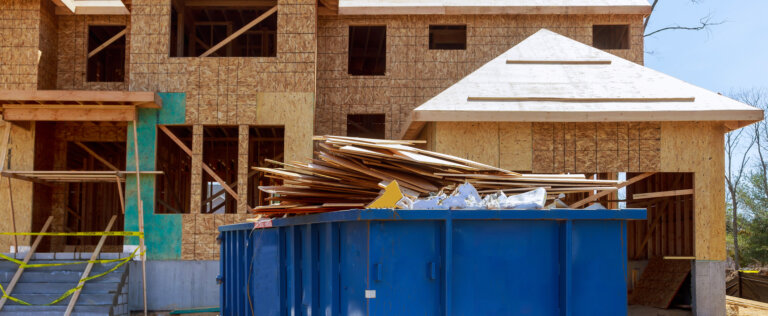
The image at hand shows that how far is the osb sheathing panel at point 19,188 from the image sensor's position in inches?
768

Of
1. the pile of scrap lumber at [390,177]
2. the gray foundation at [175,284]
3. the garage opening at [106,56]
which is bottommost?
the gray foundation at [175,284]

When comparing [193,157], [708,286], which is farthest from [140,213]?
[708,286]

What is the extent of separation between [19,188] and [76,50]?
465 centimetres

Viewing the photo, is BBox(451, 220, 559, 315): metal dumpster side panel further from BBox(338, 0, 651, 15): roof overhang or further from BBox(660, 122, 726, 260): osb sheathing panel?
BBox(338, 0, 651, 15): roof overhang

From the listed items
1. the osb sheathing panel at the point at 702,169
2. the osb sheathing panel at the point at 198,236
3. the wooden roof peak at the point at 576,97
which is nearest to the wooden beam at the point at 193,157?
the osb sheathing panel at the point at 198,236

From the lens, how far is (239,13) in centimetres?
2342

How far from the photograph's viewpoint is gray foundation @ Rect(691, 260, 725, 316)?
16.3 metres

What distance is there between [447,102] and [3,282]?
11.2m

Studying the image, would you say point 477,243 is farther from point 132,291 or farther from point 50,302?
point 132,291

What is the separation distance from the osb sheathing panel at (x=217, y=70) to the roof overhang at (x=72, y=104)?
2.81 feet

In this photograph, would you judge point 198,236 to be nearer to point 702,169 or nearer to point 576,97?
point 576,97

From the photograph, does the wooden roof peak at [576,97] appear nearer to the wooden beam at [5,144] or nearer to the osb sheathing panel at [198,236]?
the osb sheathing panel at [198,236]

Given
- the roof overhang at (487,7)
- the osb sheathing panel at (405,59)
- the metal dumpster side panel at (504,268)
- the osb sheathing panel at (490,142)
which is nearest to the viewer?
the metal dumpster side panel at (504,268)

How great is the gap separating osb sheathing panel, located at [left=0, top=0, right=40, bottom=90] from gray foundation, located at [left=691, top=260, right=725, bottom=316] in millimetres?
17534
